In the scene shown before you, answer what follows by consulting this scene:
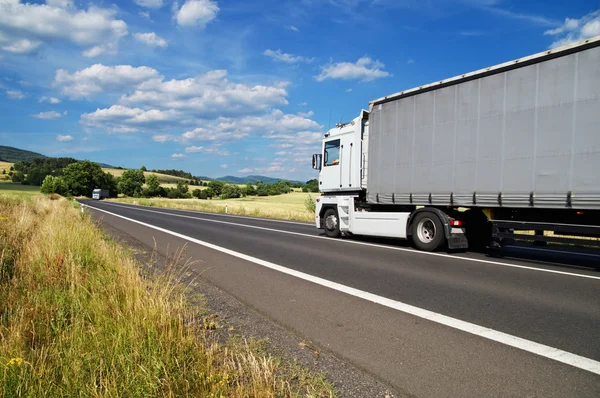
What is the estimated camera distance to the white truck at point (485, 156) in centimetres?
720

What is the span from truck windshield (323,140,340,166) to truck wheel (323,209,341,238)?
5.46 feet

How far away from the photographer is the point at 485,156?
28.6 ft

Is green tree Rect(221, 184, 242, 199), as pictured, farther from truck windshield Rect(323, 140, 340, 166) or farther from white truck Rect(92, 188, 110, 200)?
truck windshield Rect(323, 140, 340, 166)

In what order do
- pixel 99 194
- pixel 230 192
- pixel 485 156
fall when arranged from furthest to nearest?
pixel 230 192 → pixel 99 194 → pixel 485 156

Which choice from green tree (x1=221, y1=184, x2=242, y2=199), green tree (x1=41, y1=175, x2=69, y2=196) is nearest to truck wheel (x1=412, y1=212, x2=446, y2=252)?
green tree (x1=41, y1=175, x2=69, y2=196)

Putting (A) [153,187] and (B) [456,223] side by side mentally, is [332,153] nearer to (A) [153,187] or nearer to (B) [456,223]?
(B) [456,223]

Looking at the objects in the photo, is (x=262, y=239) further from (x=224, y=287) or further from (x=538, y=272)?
(x=538, y=272)

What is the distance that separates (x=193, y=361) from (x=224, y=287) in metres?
3.30

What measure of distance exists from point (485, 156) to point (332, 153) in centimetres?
569

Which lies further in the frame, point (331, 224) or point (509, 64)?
point (331, 224)

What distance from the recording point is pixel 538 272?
24.0 ft

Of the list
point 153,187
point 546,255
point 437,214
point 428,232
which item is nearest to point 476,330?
point 437,214

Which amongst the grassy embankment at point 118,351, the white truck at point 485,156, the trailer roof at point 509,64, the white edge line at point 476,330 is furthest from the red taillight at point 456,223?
the grassy embankment at point 118,351

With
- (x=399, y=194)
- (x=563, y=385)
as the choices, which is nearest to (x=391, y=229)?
(x=399, y=194)
